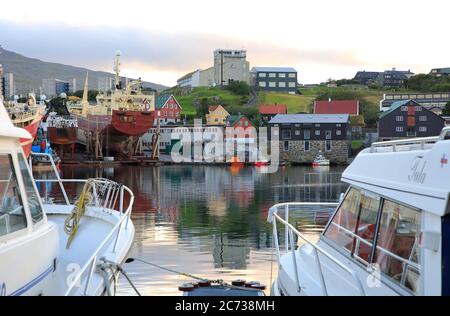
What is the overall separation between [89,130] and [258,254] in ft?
276

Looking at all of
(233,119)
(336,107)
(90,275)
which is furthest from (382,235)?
(336,107)

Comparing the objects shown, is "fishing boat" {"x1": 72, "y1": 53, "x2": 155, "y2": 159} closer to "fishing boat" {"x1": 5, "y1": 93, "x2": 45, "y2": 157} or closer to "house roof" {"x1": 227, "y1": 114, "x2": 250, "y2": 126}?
"house roof" {"x1": 227, "y1": 114, "x2": 250, "y2": 126}

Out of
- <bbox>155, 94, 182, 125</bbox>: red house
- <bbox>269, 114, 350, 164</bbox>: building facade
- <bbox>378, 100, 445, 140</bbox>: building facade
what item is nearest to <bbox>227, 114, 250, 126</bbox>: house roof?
<bbox>269, 114, 350, 164</bbox>: building facade

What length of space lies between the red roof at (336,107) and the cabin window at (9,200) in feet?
432

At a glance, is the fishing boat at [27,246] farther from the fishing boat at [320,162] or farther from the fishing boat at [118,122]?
the fishing boat at [320,162]

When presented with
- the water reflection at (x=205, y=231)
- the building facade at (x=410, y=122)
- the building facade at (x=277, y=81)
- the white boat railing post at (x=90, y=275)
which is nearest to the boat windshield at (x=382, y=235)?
the white boat railing post at (x=90, y=275)

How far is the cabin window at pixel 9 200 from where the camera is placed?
22.0 feet

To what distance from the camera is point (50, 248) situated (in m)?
7.70

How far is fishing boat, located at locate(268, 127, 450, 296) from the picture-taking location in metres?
5.25

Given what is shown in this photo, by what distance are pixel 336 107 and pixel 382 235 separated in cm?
13711

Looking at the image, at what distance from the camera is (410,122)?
104 meters

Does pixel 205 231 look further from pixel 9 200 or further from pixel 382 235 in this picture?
pixel 382 235
